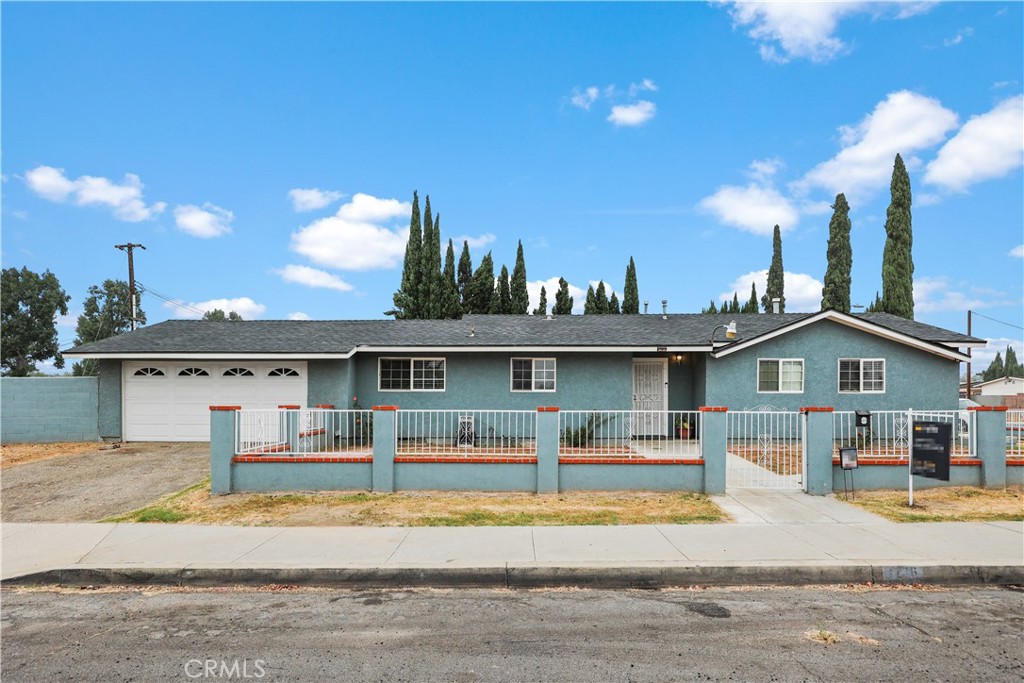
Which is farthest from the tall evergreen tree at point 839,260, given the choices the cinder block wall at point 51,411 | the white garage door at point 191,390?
the cinder block wall at point 51,411

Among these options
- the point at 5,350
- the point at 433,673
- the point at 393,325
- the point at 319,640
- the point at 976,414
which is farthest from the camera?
the point at 5,350

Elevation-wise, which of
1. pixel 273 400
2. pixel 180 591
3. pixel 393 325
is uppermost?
pixel 393 325

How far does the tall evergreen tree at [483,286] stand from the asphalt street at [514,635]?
30.7m

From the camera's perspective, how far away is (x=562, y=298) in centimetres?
3922

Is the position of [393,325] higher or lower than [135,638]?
Result: higher

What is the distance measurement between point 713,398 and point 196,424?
47.5 feet

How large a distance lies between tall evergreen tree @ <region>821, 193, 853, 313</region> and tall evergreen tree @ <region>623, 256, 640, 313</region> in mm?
12646

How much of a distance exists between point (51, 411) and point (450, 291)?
22159mm

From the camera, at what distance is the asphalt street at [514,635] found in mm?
3959

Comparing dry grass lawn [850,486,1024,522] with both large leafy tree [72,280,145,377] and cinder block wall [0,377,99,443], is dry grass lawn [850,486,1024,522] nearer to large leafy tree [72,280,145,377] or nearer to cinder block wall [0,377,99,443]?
cinder block wall [0,377,99,443]

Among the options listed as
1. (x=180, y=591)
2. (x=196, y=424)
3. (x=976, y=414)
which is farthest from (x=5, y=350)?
(x=976, y=414)

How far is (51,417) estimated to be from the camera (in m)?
15.4

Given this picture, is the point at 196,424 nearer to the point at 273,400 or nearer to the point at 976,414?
the point at 273,400

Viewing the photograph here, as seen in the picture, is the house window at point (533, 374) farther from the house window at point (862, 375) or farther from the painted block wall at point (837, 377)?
the house window at point (862, 375)
